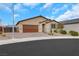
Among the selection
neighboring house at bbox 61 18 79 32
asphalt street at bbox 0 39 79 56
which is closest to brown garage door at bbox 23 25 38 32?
asphalt street at bbox 0 39 79 56

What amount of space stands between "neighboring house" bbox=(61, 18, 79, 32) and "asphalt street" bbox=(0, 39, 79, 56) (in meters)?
0.79

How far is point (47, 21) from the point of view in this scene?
14.2 m

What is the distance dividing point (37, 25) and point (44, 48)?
65.1 inches

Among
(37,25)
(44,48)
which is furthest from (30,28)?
(44,48)

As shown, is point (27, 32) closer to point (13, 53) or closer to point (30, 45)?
point (30, 45)

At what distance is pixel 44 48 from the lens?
13.5m

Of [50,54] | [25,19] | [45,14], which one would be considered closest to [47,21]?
[45,14]

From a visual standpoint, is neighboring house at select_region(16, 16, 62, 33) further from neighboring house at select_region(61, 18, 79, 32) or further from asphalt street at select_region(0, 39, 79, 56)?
asphalt street at select_region(0, 39, 79, 56)

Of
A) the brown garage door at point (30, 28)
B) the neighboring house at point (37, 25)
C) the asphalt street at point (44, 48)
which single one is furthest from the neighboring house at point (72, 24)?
the brown garage door at point (30, 28)

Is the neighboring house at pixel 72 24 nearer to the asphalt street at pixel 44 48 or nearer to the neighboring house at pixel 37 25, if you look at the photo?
the neighboring house at pixel 37 25

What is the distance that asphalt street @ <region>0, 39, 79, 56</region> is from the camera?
12.9m

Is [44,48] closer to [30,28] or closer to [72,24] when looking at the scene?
[30,28]

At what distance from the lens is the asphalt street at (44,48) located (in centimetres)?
1292

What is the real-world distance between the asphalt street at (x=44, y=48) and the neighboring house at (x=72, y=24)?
787 mm
